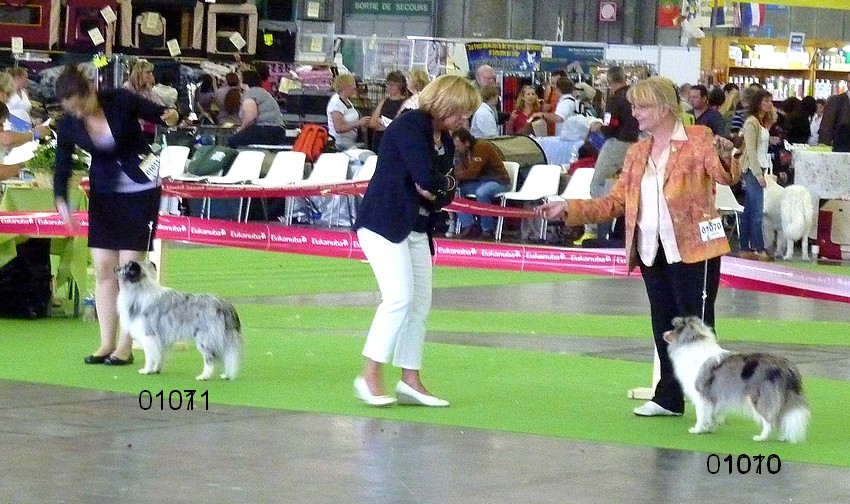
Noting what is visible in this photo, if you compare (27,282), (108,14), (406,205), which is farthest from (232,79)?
(406,205)

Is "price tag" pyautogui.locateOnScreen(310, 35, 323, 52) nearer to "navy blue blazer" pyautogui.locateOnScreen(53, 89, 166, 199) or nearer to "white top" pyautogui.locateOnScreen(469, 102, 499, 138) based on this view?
"white top" pyautogui.locateOnScreen(469, 102, 499, 138)

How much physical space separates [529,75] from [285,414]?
19113 mm

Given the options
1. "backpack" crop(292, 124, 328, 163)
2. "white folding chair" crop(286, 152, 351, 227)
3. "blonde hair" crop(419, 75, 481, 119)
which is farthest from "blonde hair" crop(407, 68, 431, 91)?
"blonde hair" crop(419, 75, 481, 119)

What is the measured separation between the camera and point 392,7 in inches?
1567

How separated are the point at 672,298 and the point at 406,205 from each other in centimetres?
134

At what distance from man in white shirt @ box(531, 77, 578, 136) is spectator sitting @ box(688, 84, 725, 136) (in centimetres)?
208

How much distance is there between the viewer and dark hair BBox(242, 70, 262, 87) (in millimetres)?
21016

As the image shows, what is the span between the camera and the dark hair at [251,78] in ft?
68.9

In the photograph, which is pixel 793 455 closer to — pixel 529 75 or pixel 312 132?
pixel 312 132

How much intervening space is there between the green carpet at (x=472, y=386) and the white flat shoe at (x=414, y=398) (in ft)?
0.26

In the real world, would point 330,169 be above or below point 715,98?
below

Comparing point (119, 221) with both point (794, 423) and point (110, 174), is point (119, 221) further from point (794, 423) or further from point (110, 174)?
point (794, 423)

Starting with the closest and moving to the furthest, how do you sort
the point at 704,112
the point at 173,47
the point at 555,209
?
the point at 555,209 < the point at 704,112 < the point at 173,47

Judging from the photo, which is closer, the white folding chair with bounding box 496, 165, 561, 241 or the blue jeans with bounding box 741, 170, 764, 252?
the blue jeans with bounding box 741, 170, 764, 252
